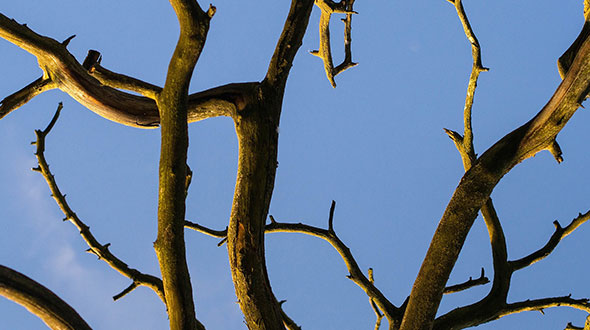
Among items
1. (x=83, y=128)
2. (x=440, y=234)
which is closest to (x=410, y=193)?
(x=83, y=128)

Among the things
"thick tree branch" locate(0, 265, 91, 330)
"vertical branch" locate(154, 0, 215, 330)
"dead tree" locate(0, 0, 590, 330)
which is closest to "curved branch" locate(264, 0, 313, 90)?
"dead tree" locate(0, 0, 590, 330)

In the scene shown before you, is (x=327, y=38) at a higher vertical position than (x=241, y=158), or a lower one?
higher

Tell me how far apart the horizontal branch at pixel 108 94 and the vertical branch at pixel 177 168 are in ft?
1.41

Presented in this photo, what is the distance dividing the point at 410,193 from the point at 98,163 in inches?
1756

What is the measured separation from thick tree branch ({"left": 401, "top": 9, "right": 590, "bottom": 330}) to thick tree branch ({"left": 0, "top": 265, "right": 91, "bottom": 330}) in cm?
150

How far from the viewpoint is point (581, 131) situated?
86.8 metres

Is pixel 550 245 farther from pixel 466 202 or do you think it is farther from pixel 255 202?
pixel 255 202

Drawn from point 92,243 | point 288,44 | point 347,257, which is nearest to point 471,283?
point 347,257

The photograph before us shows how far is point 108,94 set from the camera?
2.88 m

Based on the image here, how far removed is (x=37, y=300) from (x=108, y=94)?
1.04 metres

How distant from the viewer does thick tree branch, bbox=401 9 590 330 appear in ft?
9.29

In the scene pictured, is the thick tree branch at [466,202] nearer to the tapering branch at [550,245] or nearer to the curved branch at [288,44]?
the tapering branch at [550,245]

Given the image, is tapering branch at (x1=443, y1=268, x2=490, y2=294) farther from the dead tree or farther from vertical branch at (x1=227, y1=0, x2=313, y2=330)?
vertical branch at (x1=227, y1=0, x2=313, y2=330)

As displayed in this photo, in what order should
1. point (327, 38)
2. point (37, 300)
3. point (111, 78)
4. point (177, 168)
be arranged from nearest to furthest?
point (37, 300)
point (177, 168)
point (111, 78)
point (327, 38)
